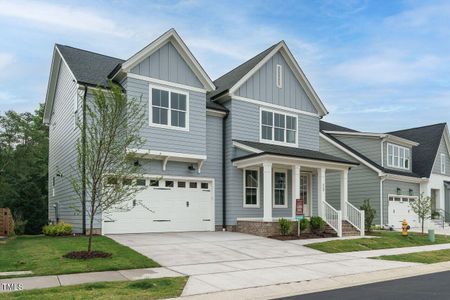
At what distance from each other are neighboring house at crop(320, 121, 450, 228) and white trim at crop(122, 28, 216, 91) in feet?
45.8

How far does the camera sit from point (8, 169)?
93.1ft

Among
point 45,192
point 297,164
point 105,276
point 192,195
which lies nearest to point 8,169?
point 45,192

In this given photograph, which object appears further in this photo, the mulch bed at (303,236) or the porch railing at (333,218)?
the porch railing at (333,218)

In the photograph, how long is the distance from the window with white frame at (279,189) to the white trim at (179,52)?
19.1 ft

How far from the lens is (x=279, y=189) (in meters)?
23.3

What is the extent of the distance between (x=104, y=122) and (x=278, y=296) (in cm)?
697

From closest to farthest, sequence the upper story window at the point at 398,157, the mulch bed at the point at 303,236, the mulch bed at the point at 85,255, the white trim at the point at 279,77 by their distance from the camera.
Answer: the mulch bed at the point at 85,255
the mulch bed at the point at 303,236
the white trim at the point at 279,77
the upper story window at the point at 398,157

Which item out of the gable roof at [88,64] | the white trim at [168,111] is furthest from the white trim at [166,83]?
the gable roof at [88,64]

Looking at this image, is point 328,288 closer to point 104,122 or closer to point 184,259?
point 184,259

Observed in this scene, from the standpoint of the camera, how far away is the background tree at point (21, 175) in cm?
2827

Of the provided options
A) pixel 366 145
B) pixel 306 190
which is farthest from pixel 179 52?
pixel 366 145

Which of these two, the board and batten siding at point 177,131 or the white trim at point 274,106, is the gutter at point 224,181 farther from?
the board and batten siding at point 177,131

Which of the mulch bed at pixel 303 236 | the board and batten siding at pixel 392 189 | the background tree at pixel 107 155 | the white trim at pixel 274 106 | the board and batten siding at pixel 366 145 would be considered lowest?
the mulch bed at pixel 303 236

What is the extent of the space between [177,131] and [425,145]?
24.2 meters
